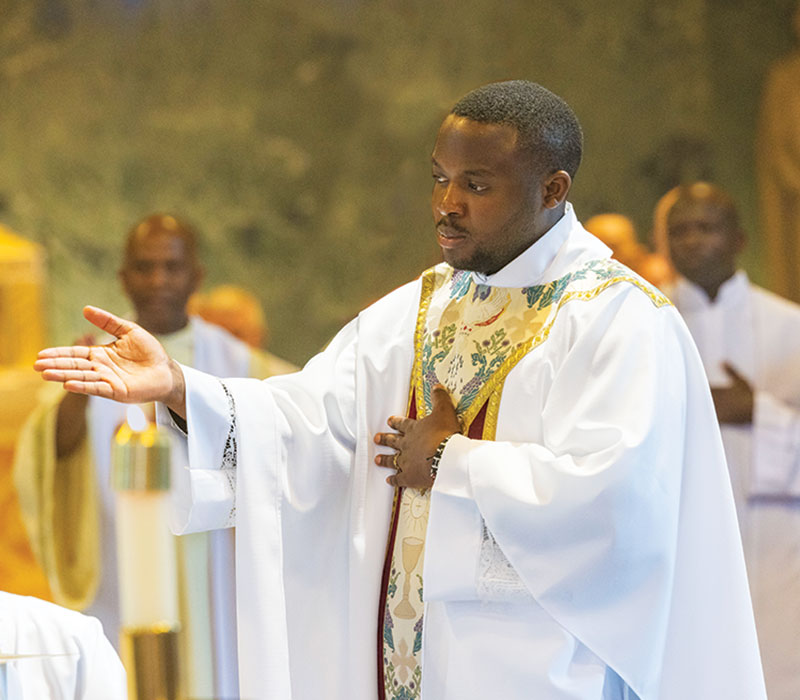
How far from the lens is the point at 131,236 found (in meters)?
6.77

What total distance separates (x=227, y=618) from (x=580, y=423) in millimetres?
4371

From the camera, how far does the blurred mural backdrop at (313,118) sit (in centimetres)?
685

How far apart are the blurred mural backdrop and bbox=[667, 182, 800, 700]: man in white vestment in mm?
555

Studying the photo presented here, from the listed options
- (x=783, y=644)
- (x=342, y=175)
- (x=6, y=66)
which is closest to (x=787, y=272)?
(x=783, y=644)

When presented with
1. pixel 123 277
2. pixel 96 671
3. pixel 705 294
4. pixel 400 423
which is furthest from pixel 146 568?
pixel 705 294

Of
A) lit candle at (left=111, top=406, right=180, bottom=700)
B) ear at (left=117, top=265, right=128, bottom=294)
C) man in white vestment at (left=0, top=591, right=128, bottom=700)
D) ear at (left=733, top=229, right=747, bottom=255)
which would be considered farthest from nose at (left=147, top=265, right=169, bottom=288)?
lit candle at (left=111, top=406, right=180, bottom=700)

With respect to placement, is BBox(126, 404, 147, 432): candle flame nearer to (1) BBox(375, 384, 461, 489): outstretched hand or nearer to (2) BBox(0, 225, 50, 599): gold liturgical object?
(1) BBox(375, 384, 461, 489): outstretched hand

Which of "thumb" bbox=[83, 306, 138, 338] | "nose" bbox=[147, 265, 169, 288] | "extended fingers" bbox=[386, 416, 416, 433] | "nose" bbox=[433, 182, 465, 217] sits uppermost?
"nose" bbox=[147, 265, 169, 288]

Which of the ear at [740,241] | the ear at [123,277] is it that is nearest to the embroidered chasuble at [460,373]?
the ear at [123,277]

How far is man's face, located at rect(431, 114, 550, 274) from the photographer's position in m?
2.73

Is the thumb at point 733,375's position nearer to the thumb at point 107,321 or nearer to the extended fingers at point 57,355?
the thumb at point 107,321

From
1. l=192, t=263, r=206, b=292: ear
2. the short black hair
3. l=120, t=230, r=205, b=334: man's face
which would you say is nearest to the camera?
the short black hair

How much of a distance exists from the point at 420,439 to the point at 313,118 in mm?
4647

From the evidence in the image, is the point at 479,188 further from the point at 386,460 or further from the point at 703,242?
the point at 703,242
